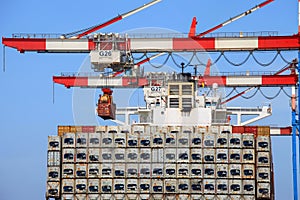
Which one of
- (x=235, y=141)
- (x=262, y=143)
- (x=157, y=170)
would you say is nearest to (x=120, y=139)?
(x=157, y=170)

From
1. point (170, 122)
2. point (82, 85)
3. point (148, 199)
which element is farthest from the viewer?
point (82, 85)

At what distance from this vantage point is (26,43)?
45.2m

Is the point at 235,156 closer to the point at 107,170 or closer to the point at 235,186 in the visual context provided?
the point at 235,186

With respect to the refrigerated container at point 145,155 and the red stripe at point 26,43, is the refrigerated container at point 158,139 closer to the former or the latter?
the refrigerated container at point 145,155

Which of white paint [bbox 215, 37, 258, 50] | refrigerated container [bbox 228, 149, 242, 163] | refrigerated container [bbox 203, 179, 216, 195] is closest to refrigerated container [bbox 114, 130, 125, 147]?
refrigerated container [bbox 203, 179, 216, 195]

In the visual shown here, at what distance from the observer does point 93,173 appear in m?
37.3

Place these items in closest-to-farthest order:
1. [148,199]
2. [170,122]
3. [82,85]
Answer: [148,199]
[170,122]
[82,85]

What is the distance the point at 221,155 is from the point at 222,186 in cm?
160

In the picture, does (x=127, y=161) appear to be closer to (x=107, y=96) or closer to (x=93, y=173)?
(x=93, y=173)

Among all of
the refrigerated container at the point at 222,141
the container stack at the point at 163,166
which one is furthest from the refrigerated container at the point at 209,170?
the refrigerated container at the point at 222,141

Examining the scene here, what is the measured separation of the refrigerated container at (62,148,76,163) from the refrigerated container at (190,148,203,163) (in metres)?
6.20

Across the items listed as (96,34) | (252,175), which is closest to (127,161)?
(252,175)

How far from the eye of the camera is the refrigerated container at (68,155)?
37656 mm

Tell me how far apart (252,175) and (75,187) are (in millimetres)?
9157
